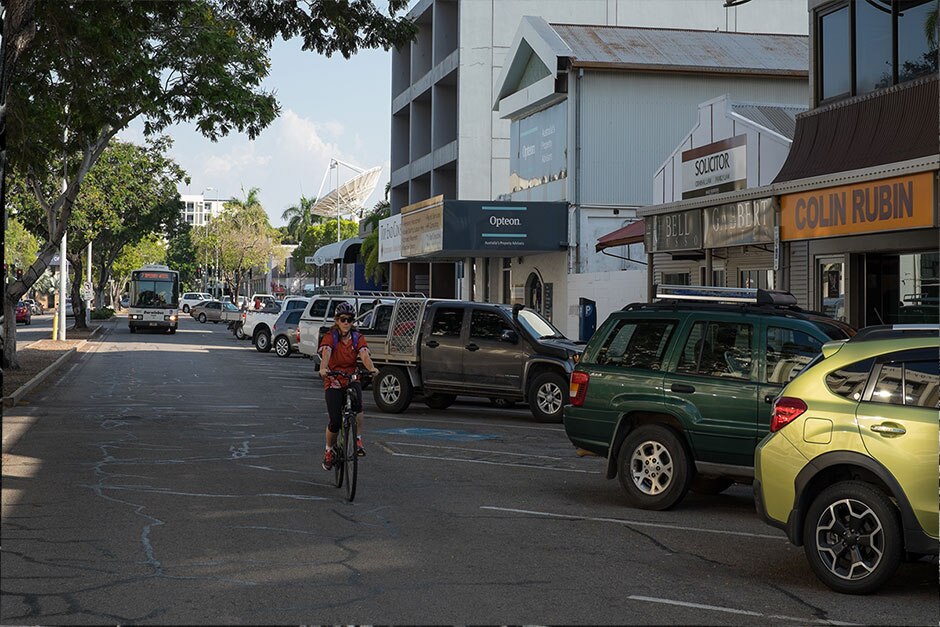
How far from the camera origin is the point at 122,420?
710 inches

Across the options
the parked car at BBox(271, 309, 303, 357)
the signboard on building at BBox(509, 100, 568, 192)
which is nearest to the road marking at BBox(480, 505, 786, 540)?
the signboard on building at BBox(509, 100, 568, 192)

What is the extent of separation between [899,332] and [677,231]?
13525mm

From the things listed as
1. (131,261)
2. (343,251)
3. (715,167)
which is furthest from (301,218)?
(715,167)

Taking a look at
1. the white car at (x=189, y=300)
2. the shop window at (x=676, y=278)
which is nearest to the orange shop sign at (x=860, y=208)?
the shop window at (x=676, y=278)

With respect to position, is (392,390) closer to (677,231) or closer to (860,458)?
(677,231)

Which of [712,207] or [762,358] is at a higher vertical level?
[712,207]

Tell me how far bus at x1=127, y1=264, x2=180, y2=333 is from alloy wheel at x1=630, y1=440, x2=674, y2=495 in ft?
167

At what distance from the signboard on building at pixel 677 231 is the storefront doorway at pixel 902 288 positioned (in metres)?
2.91

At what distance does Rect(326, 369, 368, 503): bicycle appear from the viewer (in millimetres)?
10586

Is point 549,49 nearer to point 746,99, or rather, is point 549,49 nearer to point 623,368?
point 746,99

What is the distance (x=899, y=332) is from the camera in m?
7.64

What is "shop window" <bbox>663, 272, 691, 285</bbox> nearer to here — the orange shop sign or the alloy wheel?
the orange shop sign

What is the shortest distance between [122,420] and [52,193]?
29.2m

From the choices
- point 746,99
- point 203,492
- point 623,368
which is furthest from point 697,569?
point 746,99
